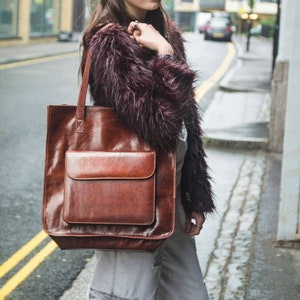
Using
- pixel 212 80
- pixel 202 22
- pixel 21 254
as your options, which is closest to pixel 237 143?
pixel 21 254

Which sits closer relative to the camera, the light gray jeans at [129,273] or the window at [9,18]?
the light gray jeans at [129,273]

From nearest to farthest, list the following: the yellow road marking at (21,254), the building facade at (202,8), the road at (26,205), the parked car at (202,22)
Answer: the road at (26,205), the yellow road marking at (21,254), the parked car at (202,22), the building facade at (202,8)

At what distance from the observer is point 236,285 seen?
405 centimetres

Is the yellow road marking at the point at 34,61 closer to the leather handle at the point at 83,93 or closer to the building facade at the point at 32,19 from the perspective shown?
the building facade at the point at 32,19

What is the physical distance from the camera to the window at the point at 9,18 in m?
26.5

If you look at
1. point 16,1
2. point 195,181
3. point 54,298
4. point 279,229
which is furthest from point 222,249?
point 16,1

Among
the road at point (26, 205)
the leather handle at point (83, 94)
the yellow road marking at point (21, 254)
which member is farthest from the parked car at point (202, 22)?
the leather handle at point (83, 94)

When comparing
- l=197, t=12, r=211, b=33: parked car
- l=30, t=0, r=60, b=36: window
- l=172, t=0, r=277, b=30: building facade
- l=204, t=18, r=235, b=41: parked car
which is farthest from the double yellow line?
l=172, t=0, r=277, b=30: building facade

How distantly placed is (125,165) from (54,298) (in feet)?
6.34

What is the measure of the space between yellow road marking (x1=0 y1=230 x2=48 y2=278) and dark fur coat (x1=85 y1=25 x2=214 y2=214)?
2.34 meters

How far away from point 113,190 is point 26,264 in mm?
2435

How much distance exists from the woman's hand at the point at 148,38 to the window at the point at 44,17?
2840 centimetres

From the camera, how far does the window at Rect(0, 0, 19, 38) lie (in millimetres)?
26547

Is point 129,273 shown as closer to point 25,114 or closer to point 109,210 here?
point 109,210
